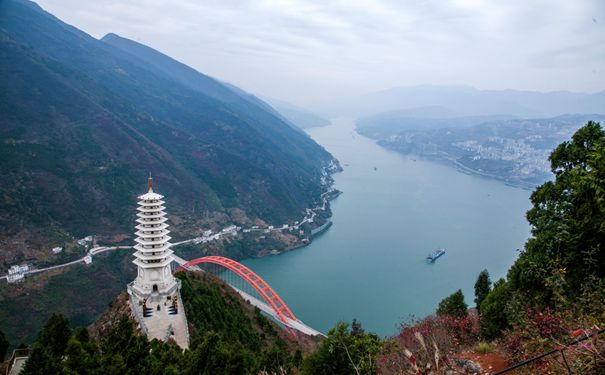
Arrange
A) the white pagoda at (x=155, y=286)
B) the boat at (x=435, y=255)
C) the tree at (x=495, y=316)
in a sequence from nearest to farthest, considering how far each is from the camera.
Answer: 1. the tree at (x=495, y=316)
2. the white pagoda at (x=155, y=286)
3. the boat at (x=435, y=255)

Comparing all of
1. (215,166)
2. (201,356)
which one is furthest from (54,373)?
(215,166)

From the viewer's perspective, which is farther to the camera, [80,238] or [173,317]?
[80,238]

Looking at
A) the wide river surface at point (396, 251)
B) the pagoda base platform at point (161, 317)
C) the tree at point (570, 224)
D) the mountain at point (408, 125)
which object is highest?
the mountain at point (408, 125)

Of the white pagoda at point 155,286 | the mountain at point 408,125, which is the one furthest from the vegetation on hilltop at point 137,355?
the mountain at point 408,125

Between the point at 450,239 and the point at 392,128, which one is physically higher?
the point at 392,128

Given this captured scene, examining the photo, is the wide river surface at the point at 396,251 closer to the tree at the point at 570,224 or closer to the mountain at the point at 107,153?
the mountain at the point at 107,153

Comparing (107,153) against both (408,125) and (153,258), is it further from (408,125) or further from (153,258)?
(408,125)

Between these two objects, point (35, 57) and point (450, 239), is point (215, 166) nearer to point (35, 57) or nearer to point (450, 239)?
point (35, 57)
